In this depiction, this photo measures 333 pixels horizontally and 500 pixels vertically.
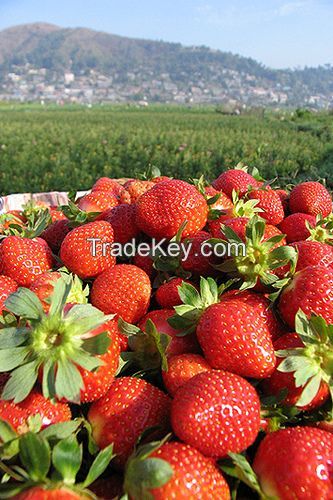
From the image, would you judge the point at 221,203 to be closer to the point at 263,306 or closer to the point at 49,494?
the point at 263,306

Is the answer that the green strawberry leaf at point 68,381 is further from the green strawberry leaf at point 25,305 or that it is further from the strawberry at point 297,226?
the strawberry at point 297,226

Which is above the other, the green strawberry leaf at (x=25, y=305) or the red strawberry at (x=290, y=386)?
the green strawberry leaf at (x=25, y=305)

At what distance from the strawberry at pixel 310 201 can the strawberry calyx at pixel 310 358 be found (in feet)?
2.72

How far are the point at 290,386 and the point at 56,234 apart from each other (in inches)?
41.5

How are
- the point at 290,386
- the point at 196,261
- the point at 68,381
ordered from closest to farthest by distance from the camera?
the point at 68,381 → the point at 290,386 → the point at 196,261

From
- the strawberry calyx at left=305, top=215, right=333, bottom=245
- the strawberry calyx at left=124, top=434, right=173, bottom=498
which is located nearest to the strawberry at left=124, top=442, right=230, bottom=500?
the strawberry calyx at left=124, top=434, right=173, bottom=498

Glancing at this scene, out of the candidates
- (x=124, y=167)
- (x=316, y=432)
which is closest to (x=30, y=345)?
(x=316, y=432)

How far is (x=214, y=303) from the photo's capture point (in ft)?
3.91

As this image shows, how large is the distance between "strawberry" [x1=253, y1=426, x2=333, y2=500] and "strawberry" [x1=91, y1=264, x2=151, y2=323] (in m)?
0.50

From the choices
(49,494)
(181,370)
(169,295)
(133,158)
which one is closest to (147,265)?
(169,295)

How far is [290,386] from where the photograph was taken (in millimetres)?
1059

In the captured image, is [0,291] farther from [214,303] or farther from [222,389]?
[222,389]

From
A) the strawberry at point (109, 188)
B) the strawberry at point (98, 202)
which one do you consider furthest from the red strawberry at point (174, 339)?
the strawberry at point (109, 188)

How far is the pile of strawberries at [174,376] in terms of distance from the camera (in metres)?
0.87
